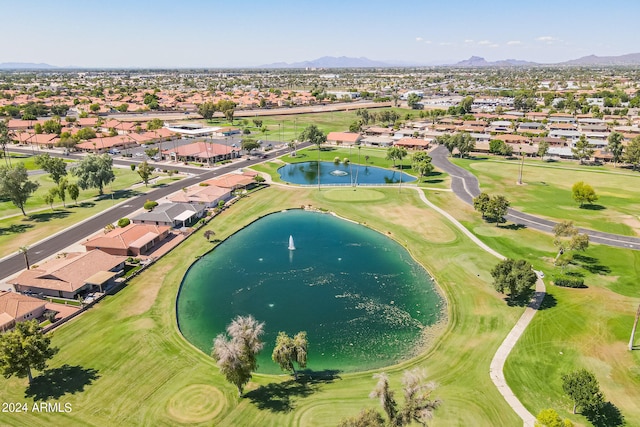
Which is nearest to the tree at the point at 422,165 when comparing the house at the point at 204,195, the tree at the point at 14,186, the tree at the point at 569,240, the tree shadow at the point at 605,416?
the tree at the point at 569,240

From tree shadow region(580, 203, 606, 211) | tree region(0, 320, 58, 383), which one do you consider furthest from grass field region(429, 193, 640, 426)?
tree region(0, 320, 58, 383)

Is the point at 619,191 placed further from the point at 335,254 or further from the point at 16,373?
the point at 16,373

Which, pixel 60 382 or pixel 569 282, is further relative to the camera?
pixel 569 282

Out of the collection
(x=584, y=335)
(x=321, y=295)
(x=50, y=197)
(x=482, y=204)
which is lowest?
(x=321, y=295)

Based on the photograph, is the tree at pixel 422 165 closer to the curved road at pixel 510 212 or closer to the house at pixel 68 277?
the curved road at pixel 510 212

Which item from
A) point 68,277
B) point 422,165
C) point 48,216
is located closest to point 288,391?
point 68,277

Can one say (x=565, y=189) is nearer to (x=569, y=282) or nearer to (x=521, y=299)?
(x=569, y=282)

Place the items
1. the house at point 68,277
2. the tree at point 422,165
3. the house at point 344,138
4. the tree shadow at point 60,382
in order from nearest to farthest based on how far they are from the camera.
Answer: the tree shadow at point 60,382 → the house at point 68,277 → the tree at point 422,165 → the house at point 344,138

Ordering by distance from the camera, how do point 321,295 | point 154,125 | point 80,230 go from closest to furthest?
point 321,295 → point 80,230 → point 154,125
